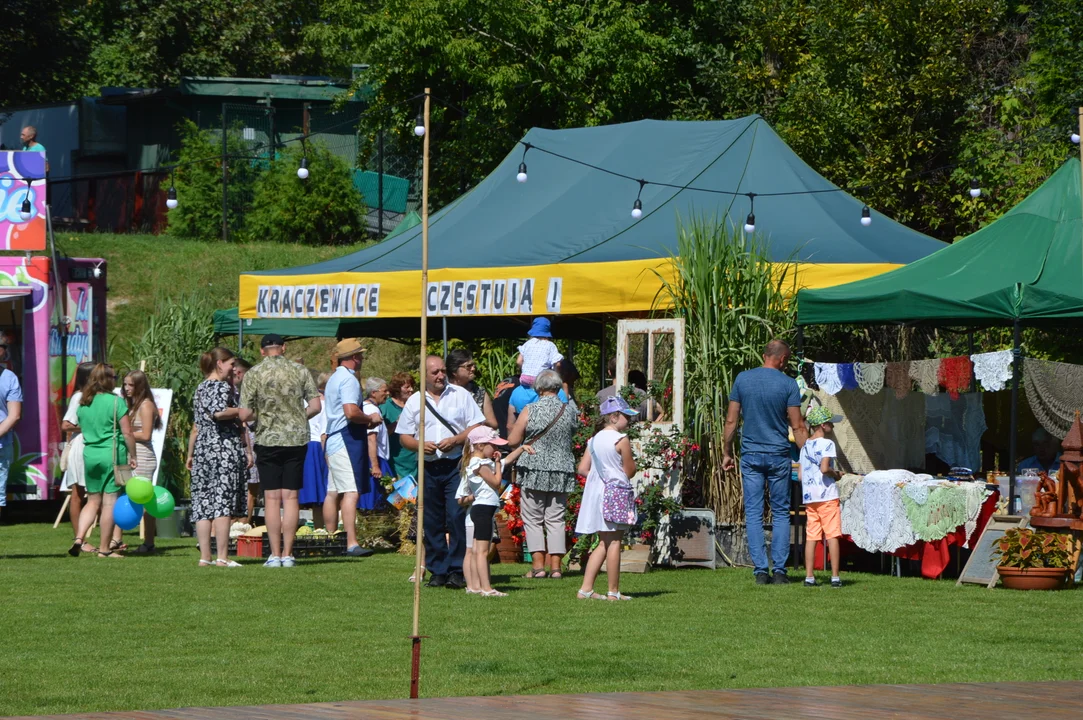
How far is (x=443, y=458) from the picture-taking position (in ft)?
36.1

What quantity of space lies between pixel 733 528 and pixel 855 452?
176cm

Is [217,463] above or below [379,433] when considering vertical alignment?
below

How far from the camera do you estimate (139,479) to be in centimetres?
1305

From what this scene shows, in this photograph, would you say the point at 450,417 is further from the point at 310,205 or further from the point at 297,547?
the point at 310,205

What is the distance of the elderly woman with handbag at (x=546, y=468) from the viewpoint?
11445 mm

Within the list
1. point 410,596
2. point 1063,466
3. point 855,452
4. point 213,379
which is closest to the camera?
point 410,596

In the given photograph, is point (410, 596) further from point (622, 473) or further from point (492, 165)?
point (492, 165)

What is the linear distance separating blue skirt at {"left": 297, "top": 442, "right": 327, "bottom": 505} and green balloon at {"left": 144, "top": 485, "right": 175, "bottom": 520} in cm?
138

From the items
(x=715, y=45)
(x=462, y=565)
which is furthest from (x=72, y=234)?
(x=462, y=565)

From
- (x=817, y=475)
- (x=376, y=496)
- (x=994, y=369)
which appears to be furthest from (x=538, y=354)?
(x=994, y=369)

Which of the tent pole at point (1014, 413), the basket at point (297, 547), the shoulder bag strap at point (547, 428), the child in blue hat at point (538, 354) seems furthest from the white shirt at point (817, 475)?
the basket at point (297, 547)

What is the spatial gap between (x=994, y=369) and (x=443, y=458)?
4.37m

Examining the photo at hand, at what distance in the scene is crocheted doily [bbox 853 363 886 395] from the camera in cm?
1369

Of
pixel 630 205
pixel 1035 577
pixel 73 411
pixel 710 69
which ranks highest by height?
pixel 710 69
